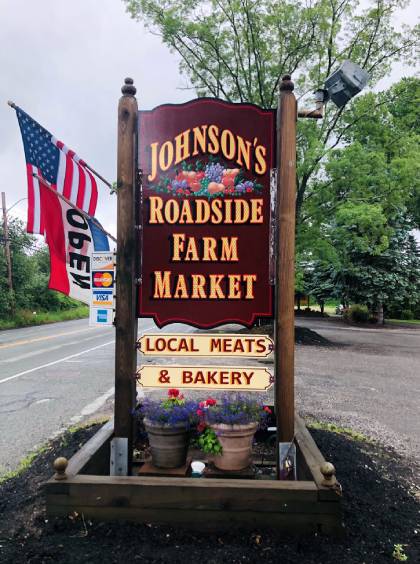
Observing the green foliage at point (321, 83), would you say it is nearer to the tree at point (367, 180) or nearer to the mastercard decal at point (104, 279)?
the tree at point (367, 180)

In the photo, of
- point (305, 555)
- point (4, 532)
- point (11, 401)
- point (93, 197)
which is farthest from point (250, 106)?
point (11, 401)

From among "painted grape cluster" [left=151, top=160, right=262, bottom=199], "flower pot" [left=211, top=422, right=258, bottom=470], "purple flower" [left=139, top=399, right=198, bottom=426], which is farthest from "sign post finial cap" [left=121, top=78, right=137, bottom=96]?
"flower pot" [left=211, top=422, right=258, bottom=470]

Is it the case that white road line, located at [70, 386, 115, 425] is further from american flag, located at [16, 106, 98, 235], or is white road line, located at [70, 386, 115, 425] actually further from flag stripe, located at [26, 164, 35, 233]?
american flag, located at [16, 106, 98, 235]

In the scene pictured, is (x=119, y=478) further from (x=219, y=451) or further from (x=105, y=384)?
(x=105, y=384)

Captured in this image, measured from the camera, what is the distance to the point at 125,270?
3.51 m

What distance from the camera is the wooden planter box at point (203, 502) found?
2809mm

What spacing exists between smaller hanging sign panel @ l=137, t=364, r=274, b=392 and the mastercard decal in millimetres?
756

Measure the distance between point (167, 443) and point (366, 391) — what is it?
609cm

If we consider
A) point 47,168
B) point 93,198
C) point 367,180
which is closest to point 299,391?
point 93,198

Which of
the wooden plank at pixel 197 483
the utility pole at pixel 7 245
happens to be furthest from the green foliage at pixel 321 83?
the utility pole at pixel 7 245

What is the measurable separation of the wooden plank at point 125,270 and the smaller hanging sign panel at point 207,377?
0.54 feet

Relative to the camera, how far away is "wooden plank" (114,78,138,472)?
3.49 meters

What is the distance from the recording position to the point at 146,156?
3.62 metres

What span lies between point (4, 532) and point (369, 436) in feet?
14.2
